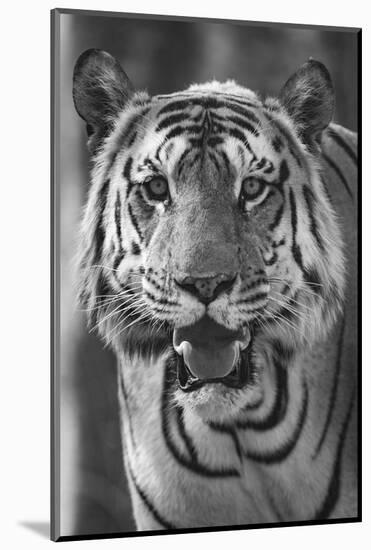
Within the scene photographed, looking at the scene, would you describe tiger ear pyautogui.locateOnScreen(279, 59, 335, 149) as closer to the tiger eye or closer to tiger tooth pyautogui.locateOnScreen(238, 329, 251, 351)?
the tiger eye

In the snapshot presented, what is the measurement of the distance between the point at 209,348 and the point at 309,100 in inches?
41.3

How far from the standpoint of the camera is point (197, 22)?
14.3 feet

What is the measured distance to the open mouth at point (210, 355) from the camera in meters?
4.09

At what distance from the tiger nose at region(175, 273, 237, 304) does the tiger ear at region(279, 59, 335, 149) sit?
2.31 feet

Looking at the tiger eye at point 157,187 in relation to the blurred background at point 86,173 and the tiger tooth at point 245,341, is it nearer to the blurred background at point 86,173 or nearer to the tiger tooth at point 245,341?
the blurred background at point 86,173

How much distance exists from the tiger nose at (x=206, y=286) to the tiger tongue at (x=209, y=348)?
0.10 metres

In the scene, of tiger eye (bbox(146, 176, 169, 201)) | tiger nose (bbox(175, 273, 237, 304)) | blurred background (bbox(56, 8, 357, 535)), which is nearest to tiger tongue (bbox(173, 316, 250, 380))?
tiger nose (bbox(175, 273, 237, 304))

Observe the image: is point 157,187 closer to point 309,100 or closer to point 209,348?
point 209,348

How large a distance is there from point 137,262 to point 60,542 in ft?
3.49

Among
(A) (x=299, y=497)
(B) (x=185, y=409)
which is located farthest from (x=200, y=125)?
(A) (x=299, y=497)

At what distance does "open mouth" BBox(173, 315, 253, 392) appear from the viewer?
13.4 feet

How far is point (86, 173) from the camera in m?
4.20

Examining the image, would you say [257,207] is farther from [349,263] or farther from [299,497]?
[299,497]

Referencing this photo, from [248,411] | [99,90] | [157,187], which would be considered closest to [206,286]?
[157,187]
